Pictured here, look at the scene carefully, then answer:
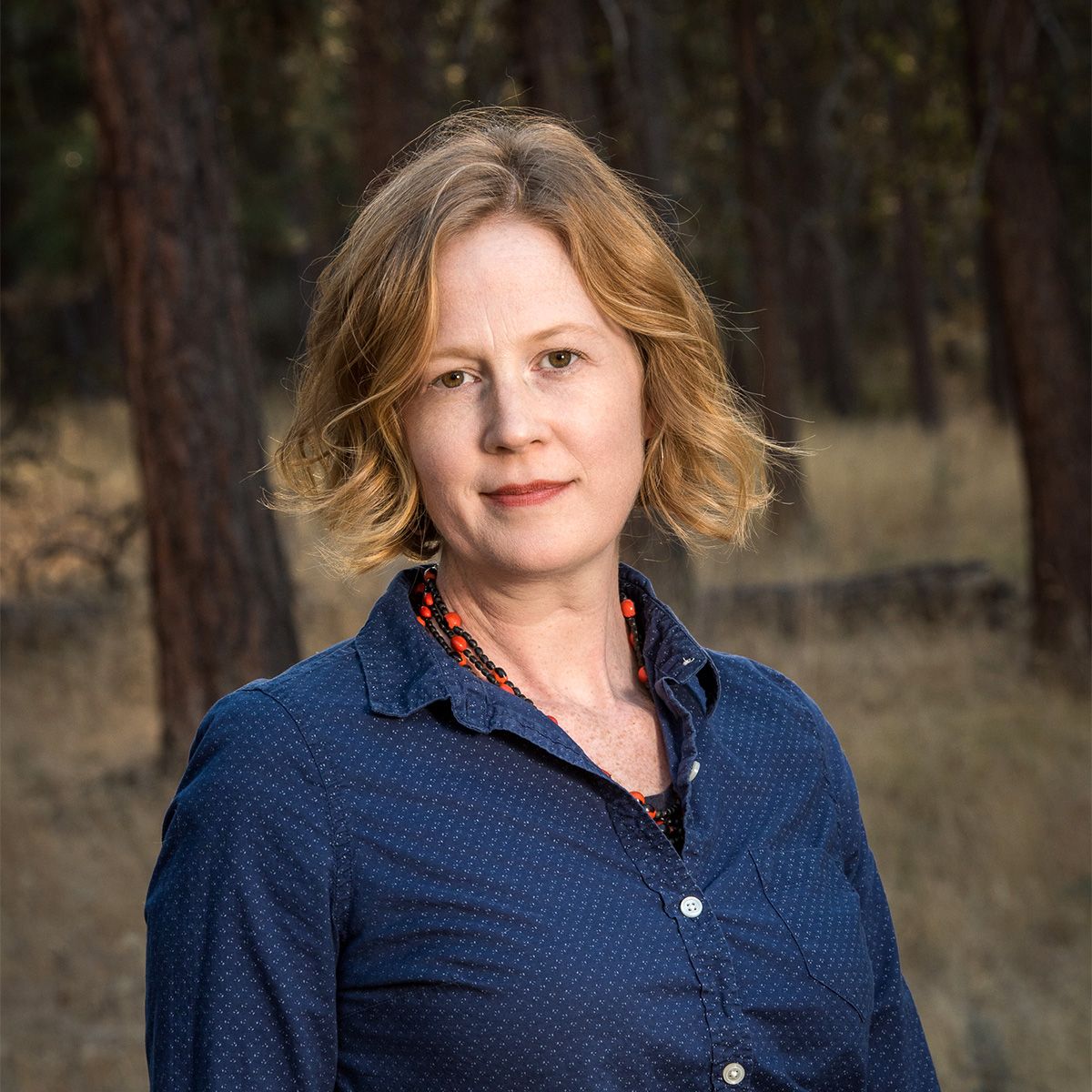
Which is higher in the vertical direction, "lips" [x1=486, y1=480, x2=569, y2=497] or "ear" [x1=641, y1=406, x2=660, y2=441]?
"ear" [x1=641, y1=406, x2=660, y2=441]

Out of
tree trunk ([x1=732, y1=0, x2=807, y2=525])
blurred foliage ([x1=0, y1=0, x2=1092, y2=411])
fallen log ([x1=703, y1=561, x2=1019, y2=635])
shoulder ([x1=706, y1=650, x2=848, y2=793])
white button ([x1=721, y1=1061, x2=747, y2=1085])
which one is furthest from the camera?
tree trunk ([x1=732, y1=0, x2=807, y2=525])

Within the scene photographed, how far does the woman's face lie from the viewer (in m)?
1.87

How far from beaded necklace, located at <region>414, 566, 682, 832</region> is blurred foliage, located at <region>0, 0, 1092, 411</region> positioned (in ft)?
2.74

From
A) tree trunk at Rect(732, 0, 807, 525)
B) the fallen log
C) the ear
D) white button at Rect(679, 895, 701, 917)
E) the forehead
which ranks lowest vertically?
the fallen log

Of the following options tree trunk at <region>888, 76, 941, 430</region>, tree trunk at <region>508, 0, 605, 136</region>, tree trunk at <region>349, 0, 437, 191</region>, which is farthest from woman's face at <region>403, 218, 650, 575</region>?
tree trunk at <region>888, 76, 941, 430</region>

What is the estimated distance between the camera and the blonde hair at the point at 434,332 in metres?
1.90

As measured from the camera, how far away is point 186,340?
5.74 m

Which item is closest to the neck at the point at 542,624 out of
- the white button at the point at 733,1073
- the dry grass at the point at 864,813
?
the white button at the point at 733,1073

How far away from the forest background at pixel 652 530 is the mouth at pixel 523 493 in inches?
28.1

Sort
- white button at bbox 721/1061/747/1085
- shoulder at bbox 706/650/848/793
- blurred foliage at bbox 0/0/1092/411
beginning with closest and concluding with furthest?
white button at bbox 721/1061/747/1085
shoulder at bbox 706/650/848/793
blurred foliage at bbox 0/0/1092/411

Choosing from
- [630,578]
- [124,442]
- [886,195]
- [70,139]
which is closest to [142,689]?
[886,195]

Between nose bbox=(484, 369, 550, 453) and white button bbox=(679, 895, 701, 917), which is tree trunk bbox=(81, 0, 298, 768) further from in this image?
white button bbox=(679, 895, 701, 917)

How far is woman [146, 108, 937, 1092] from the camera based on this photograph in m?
1.64

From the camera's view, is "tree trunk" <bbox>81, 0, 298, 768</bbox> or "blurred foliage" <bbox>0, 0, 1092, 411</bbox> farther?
"blurred foliage" <bbox>0, 0, 1092, 411</bbox>
